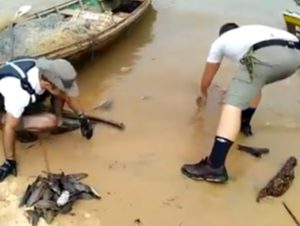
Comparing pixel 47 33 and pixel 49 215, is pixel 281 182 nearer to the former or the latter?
pixel 49 215

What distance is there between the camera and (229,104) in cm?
546

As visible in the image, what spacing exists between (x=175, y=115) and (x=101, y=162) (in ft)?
4.36

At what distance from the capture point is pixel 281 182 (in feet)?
19.1

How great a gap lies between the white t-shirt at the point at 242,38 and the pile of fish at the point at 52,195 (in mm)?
1803

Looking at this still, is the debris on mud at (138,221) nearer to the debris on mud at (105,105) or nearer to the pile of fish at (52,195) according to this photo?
the pile of fish at (52,195)

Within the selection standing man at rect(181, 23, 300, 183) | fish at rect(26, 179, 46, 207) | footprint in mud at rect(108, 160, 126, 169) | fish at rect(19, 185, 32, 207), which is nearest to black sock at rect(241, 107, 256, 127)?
standing man at rect(181, 23, 300, 183)

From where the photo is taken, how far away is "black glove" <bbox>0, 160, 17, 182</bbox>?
560 cm

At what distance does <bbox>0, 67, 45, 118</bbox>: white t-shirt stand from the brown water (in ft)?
2.20

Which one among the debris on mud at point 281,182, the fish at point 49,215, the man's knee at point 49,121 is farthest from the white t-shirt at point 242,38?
the fish at point 49,215

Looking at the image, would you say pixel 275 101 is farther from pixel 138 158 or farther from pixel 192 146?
pixel 138 158

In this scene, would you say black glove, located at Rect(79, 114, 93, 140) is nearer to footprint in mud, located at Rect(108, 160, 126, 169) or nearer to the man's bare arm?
footprint in mud, located at Rect(108, 160, 126, 169)

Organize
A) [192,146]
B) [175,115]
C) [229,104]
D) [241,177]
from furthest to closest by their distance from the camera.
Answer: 1. [175,115]
2. [192,146]
3. [241,177]
4. [229,104]

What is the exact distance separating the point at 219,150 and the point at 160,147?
3.39 ft

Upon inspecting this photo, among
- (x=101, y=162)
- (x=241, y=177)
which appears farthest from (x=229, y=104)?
(x=101, y=162)
